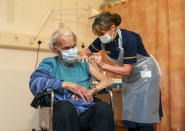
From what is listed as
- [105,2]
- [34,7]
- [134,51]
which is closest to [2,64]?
[34,7]

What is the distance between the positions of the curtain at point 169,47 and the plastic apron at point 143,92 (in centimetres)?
55

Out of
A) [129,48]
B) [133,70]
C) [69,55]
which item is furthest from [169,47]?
[69,55]

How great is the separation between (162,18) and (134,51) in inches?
39.4

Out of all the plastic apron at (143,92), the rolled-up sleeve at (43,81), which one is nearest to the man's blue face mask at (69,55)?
the rolled-up sleeve at (43,81)

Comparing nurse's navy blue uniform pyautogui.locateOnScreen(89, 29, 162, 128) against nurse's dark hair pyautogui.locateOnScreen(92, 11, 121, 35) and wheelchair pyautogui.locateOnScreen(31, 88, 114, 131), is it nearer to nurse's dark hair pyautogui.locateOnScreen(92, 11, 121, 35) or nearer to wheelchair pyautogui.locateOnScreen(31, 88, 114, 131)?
nurse's dark hair pyautogui.locateOnScreen(92, 11, 121, 35)

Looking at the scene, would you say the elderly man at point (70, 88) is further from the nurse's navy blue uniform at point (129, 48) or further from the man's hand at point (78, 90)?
the nurse's navy blue uniform at point (129, 48)

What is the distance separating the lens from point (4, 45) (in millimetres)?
2115

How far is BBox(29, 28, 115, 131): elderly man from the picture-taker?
1.24 meters

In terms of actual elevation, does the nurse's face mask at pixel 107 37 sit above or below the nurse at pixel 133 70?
above

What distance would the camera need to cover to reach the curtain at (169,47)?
2.19m

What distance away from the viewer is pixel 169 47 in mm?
2299

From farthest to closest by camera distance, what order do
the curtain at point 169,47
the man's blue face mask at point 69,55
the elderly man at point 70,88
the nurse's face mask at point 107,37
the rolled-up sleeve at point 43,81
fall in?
the curtain at point 169,47 < the nurse's face mask at point 107,37 < the man's blue face mask at point 69,55 < the rolled-up sleeve at point 43,81 < the elderly man at point 70,88

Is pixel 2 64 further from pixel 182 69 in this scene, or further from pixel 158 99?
pixel 182 69

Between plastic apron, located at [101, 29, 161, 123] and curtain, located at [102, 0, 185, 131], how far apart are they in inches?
21.7
